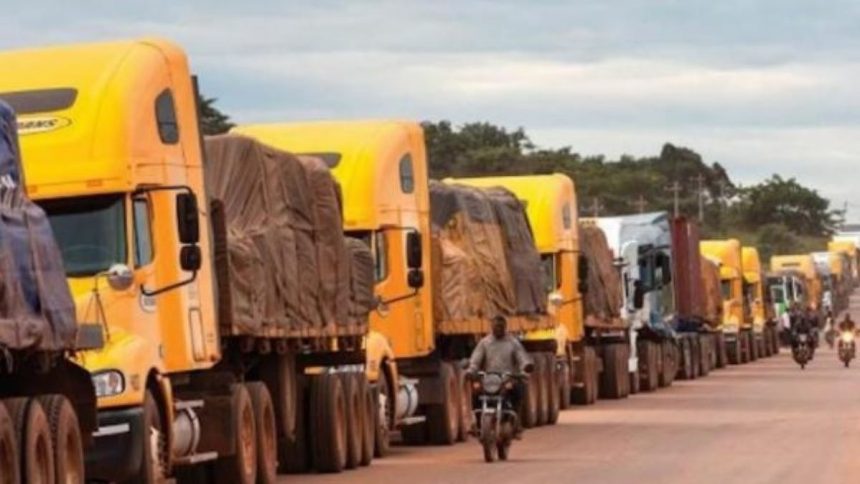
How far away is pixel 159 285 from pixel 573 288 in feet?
78.2

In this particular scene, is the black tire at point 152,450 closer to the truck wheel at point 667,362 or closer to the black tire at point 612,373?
the black tire at point 612,373

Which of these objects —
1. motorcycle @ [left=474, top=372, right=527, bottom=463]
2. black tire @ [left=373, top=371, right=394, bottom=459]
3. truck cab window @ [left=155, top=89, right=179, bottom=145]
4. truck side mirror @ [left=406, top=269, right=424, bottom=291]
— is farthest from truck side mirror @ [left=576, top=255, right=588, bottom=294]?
truck cab window @ [left=155, top=89, right=179, bottom=145]

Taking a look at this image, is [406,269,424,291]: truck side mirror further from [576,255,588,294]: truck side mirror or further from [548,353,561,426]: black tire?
[576,255,588,294]: truck side mirror

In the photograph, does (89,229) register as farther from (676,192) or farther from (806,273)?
(676,192)

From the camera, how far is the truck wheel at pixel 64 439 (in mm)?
18344

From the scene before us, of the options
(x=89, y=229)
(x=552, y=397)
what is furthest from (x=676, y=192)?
(x=89, y=229)

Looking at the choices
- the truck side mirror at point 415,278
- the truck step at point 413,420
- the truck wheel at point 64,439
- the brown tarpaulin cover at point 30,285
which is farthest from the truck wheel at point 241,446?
the truck step at point 413,420

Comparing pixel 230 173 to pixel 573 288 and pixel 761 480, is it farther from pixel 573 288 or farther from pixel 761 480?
pixel 573 288

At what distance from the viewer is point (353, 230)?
31.1 m

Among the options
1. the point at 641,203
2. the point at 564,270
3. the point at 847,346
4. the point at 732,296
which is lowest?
the point at 847,346

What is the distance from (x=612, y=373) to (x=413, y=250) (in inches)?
754

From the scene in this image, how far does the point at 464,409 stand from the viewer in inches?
1353

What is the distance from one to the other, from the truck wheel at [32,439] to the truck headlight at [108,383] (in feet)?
6.43

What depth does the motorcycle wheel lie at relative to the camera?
1139 inches
